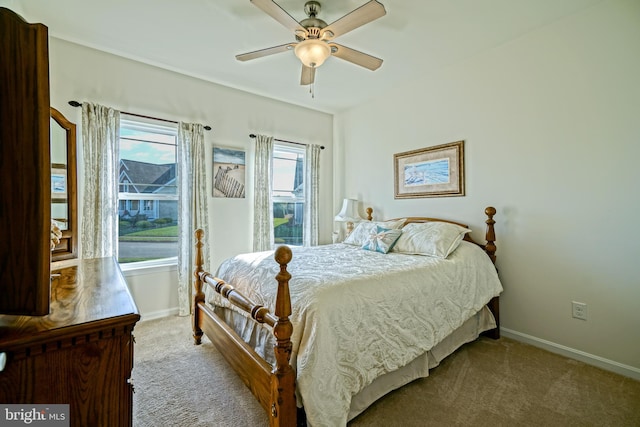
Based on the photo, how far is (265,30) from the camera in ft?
8.41

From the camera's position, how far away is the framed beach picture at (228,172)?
3576 millimetres

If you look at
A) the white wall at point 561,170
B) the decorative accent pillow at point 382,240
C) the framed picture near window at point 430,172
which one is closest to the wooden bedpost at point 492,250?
the white wall at point 561,170

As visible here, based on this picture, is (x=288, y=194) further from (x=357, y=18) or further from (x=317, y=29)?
(x=357, y=18)

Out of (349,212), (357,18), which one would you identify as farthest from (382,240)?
(357,18)

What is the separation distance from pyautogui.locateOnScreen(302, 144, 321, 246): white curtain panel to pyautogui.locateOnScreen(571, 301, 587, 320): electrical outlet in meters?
2.99

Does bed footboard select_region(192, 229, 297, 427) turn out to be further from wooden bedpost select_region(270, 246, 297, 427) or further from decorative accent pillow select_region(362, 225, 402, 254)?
decorative accent pillow select_region(362, 225, 402, 254)

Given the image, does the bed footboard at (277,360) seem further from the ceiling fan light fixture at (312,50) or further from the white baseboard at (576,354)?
the white baseboard at (576,354)

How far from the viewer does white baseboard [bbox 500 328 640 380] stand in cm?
211

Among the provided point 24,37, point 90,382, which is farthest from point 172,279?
point 24,37

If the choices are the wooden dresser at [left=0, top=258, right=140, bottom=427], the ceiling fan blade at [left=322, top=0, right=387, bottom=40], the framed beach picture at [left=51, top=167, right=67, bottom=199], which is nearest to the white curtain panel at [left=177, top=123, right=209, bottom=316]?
the framed beach picture at [left=51, top=167, right=67, bottom=199]

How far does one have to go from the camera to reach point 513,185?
2715 millimetres

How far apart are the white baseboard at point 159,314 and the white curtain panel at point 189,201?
11 cm

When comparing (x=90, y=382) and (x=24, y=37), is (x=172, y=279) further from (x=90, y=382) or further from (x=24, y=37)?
(x=24, y=37)

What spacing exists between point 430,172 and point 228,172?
97.8 inches
